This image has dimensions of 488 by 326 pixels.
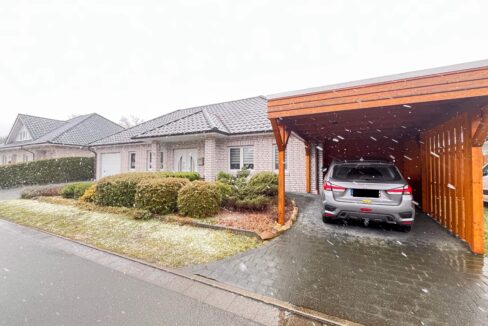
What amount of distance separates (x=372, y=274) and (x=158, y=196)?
5609mm

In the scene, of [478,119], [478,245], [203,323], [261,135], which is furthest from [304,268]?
[261,135]

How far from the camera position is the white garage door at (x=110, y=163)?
51.0ft

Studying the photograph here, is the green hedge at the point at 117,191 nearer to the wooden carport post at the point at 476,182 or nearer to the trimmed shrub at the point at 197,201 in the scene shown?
the trimmed shrub at the point at 197,201

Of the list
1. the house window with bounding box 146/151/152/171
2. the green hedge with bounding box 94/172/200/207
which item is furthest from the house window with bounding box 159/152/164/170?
the green hedge with bounding box 94/172/200/207

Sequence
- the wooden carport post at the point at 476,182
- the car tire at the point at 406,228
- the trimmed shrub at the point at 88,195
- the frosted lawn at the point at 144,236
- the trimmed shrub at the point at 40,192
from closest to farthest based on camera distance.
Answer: the wooden carport post at the point at 476,182, the frosted lawn at the point at 144,236, the car tire at the point at 406,228, the trimmed shrub at the point at 88,195, the trimmed shrub at the point at 40,192

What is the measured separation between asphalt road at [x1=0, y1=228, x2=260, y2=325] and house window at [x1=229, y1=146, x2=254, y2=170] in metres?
7.72

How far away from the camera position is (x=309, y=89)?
4.51 m

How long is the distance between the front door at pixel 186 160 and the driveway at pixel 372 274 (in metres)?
8.56

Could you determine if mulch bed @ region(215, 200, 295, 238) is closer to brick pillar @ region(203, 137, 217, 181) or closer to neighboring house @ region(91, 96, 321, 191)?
neighboring house @ region(91, 96, 321, 191)

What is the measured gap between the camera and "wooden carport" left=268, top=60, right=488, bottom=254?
11.2 ft

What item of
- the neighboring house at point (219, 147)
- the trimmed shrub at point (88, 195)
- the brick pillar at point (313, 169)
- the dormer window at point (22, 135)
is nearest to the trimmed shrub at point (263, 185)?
the neighboring house at point (219, 147)

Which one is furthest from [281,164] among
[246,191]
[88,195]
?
[88,195]

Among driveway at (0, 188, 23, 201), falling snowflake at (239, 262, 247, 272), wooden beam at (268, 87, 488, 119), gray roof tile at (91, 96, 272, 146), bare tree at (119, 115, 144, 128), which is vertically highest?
bare tree at (119, 115, 144, 128)

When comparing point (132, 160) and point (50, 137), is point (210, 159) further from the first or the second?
point (50, 137)
